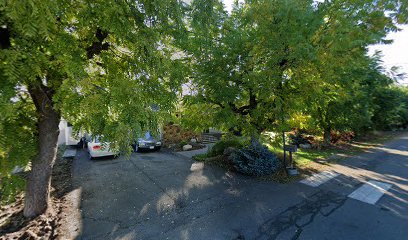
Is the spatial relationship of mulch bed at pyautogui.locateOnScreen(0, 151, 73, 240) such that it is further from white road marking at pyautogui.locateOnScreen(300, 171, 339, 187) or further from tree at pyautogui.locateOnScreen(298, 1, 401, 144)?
tree at pyautogui.locateOnScreen(298, 1, 401, 144)

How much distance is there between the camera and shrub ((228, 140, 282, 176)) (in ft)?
25.3

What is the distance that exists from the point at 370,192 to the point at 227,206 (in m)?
5.11


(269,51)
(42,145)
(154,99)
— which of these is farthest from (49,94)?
(269,51)

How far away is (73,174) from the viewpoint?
7785 mm

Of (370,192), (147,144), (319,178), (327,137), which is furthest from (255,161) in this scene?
(327,137)

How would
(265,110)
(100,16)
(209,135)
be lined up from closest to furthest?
(100,16)
(265,110)
(209,135)

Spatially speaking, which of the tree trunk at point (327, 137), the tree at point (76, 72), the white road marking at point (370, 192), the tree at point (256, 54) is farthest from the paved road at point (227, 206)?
the tree trunk at point (327, 137)

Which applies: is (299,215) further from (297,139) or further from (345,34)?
(297,139)

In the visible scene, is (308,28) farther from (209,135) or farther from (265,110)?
(209,135)

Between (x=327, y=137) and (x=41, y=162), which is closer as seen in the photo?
(x=41, y=162)

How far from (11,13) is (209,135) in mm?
15204

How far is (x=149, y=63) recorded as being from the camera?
360 cm

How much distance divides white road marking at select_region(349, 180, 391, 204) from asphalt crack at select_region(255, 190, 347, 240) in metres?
0.57

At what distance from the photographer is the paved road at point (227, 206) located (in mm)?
4164
